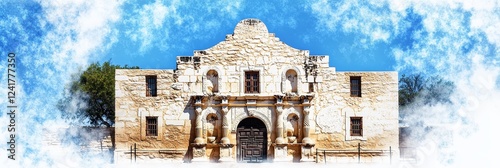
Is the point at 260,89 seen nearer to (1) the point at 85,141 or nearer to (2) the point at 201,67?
(2) the point at 201,67

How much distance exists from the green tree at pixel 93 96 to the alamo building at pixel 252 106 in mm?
12219

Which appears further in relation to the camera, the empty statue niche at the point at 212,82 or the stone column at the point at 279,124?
the empty statue niche at the point at 212,82

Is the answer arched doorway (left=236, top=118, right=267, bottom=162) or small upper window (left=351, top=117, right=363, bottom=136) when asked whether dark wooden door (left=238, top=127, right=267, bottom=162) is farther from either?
small upper window (left=351, top=117, right=363, bottom=136)

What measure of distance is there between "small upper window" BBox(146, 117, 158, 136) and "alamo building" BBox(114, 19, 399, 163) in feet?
0.13

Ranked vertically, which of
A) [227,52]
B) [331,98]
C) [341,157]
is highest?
[227,52]

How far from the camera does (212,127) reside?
30484mm

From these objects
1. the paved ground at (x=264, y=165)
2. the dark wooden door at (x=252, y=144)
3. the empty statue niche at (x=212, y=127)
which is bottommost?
the paved ground at (x=264, y=165)

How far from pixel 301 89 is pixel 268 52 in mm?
2020

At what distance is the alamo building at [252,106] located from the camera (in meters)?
30.3

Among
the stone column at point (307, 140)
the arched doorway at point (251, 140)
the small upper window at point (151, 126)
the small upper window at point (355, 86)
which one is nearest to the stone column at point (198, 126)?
the arched doorway at point (251, 140)

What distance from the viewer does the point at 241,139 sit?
99.6 ft

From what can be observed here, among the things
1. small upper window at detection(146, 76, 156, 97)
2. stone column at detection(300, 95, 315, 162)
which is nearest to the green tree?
small upper window at detection(146, 76, 156, 97)

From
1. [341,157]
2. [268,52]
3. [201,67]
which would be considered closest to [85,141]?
[201,67]

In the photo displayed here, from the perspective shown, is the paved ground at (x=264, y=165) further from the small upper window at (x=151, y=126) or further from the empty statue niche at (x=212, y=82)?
the empty statue niche at (x=212, y=82)
